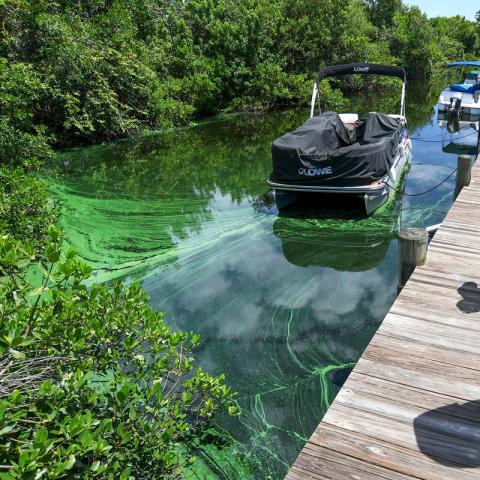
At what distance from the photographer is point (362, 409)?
2516mm

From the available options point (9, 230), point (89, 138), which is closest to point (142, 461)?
point (9, 230)

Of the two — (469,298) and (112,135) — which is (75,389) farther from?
(112,135)

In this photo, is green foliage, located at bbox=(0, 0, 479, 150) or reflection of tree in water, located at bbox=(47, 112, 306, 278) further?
green foliage, located at bbox=(0, 0, 479, 150)

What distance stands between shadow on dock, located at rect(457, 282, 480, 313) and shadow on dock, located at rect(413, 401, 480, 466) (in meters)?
1.04

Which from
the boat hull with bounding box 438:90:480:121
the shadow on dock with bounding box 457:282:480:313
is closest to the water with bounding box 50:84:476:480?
the shadow on dock with bounding box 457:282:480:313

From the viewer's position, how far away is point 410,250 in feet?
12.8

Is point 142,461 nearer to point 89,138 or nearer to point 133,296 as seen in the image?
point 133,296

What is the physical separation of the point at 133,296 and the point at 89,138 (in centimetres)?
1202

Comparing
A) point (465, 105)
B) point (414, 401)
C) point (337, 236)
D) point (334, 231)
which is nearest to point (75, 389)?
point (414, 401)

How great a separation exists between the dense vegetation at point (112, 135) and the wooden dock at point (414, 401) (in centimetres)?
84

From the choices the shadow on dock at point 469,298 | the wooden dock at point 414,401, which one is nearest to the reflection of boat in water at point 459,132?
the shadow on dock at point 469,298

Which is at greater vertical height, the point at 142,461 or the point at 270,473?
the point at 142,461

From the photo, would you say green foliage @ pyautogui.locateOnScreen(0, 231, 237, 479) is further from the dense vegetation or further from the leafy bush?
the leafy bush

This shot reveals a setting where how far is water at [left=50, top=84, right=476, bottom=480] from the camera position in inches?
139
